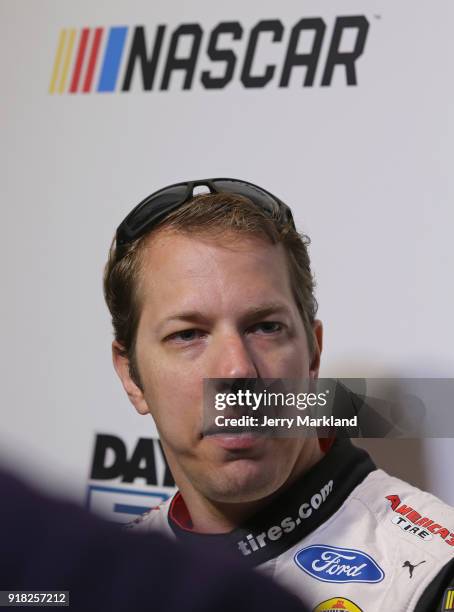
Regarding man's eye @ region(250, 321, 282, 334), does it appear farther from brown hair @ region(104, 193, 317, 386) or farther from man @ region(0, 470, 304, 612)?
man @ region(0, 470, 304, 612)

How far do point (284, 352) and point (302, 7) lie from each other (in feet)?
1.85

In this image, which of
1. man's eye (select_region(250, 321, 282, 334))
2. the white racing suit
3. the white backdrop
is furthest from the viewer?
the white backdrop

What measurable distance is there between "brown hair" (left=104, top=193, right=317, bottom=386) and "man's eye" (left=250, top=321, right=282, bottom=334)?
62 mm

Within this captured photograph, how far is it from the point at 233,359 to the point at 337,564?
25 cm

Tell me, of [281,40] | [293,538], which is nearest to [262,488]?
[293,538]

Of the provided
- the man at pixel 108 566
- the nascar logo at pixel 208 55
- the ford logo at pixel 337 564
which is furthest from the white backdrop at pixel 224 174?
the man at pixel 108 566

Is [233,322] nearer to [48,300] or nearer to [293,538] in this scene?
[293,538]

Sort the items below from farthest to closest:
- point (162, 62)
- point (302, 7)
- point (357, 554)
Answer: point (162, 62)
point (302, 7)
point (357, 554)

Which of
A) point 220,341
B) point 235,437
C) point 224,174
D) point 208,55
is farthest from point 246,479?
point 208,55

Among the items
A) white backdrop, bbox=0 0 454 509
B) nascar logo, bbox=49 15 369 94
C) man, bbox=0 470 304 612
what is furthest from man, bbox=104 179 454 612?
man, bbox=0 470 304 612

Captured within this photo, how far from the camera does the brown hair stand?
41.7 inches

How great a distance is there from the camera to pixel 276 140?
4.42ft

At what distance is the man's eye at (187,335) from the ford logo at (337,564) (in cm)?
27

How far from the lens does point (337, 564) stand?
97 centimetres
